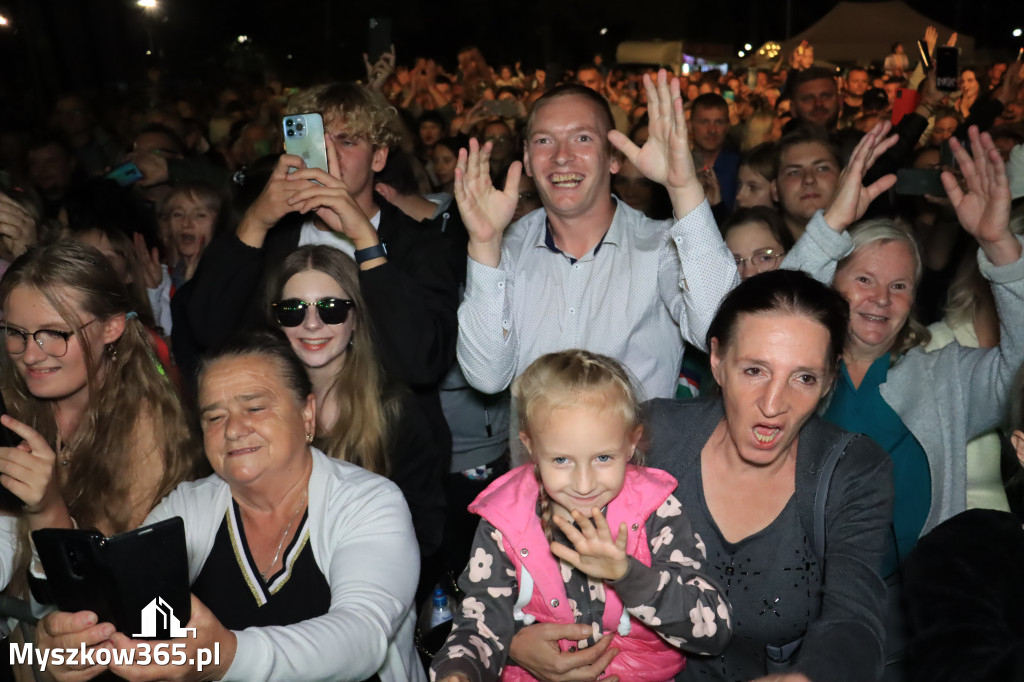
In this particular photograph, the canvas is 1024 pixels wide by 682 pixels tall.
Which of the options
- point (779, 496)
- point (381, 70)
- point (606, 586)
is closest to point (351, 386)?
point (606, 586)

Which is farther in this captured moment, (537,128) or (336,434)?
(537,128)

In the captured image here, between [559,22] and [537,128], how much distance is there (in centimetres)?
2679

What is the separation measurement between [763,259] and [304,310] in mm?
1676

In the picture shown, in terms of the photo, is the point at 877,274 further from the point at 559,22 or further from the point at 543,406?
the point at 559,22

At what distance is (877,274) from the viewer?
3.08 metres

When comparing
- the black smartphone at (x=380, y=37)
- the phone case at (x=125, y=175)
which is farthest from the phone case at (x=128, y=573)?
the black smartphone at (x=380, y=37)

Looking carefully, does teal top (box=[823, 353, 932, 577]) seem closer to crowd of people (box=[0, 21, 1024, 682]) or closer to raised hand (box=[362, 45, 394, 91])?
crowd of people (box=[0, 21, 1024, 682])

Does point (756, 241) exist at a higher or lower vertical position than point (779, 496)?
higher

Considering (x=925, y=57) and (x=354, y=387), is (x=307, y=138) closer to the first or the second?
(x=354, y=387)

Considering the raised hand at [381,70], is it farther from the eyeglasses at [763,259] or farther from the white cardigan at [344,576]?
the white cardigan at [344,576]

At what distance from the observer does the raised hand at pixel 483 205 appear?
9.61 feet

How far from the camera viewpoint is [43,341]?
111 inches

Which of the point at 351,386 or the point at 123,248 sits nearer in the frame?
the point at 351,386

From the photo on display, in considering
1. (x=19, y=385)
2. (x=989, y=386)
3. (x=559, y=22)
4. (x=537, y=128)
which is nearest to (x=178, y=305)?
(x=19, y=385)
